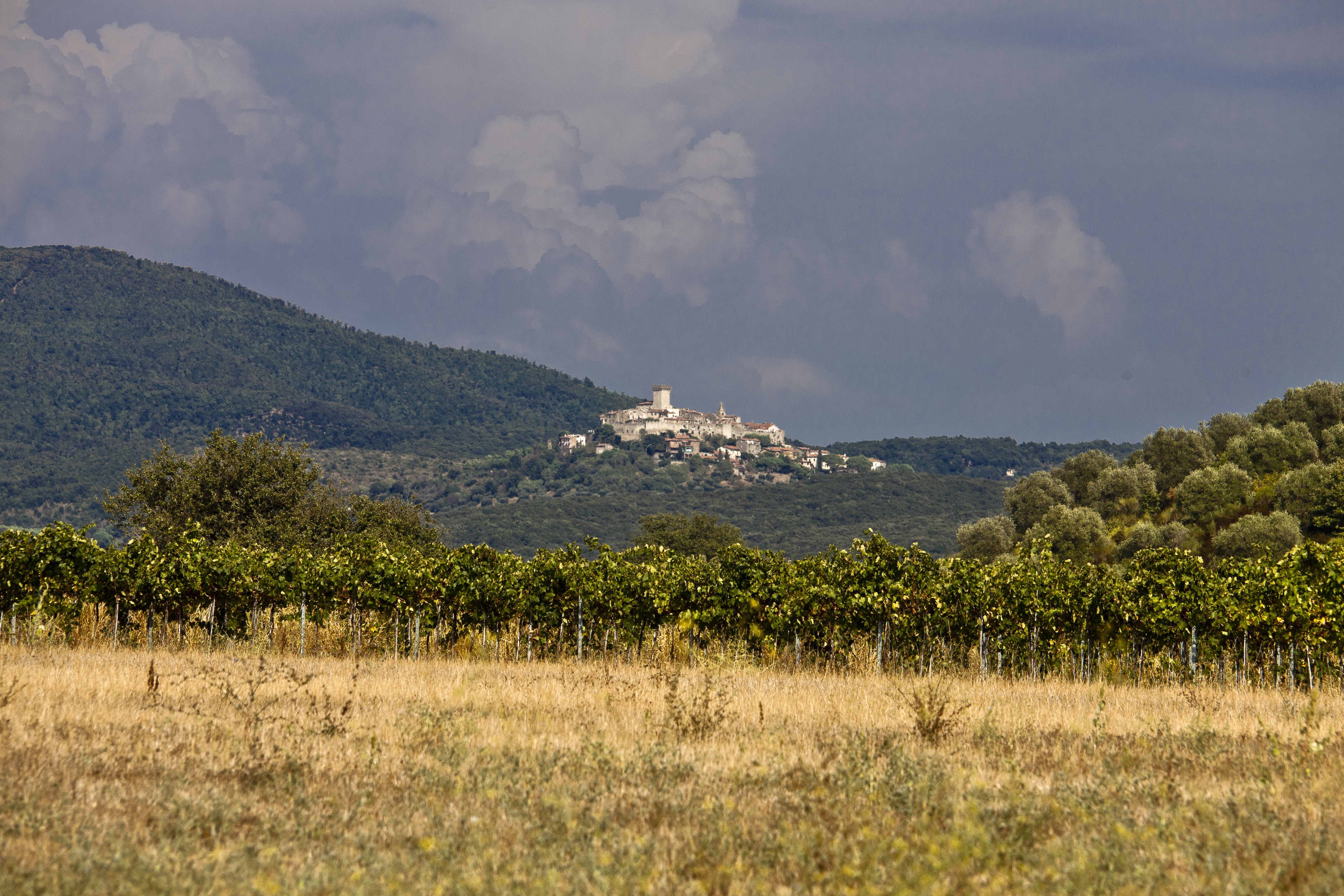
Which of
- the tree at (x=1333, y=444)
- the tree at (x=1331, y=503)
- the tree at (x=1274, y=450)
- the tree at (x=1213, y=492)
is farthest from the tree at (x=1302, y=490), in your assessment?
the tree at (x=1333, y=444)

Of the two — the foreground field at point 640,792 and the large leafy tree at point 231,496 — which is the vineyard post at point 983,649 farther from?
the large leafy tree at point 231,496

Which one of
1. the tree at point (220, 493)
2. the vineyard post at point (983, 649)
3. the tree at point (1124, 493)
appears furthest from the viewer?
the tree at point (1124, 493)

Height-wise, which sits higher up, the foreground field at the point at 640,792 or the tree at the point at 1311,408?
the tree at the point at 1311,408

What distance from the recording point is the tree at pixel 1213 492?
5256 centimetres

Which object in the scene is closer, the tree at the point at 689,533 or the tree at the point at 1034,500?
the tree at the point at 1034,500

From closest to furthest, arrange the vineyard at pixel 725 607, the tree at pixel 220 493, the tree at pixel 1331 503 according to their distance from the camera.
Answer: the vineyard at pixel 725 607 < the tree at pixel 220 493 < the tree at pixel 1331 503

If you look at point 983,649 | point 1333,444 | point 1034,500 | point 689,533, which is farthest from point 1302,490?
point 983,649

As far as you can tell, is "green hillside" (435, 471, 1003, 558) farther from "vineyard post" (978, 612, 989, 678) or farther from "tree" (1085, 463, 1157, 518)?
"vineyard post" (978, 612, 989, 678)

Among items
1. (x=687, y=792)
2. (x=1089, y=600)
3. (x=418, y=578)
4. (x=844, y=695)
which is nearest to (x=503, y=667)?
(x=418, y=578)

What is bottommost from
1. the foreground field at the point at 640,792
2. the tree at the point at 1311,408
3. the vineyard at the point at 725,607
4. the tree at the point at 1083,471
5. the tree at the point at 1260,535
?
the foreground field at the point at 640,792

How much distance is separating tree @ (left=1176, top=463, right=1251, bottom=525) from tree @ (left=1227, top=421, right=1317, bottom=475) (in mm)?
2789

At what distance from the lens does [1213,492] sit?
172 feet

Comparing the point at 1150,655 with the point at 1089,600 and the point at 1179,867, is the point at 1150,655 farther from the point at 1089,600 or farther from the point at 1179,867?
the point at 1179,867

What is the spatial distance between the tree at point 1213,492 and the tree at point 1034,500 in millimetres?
8385
